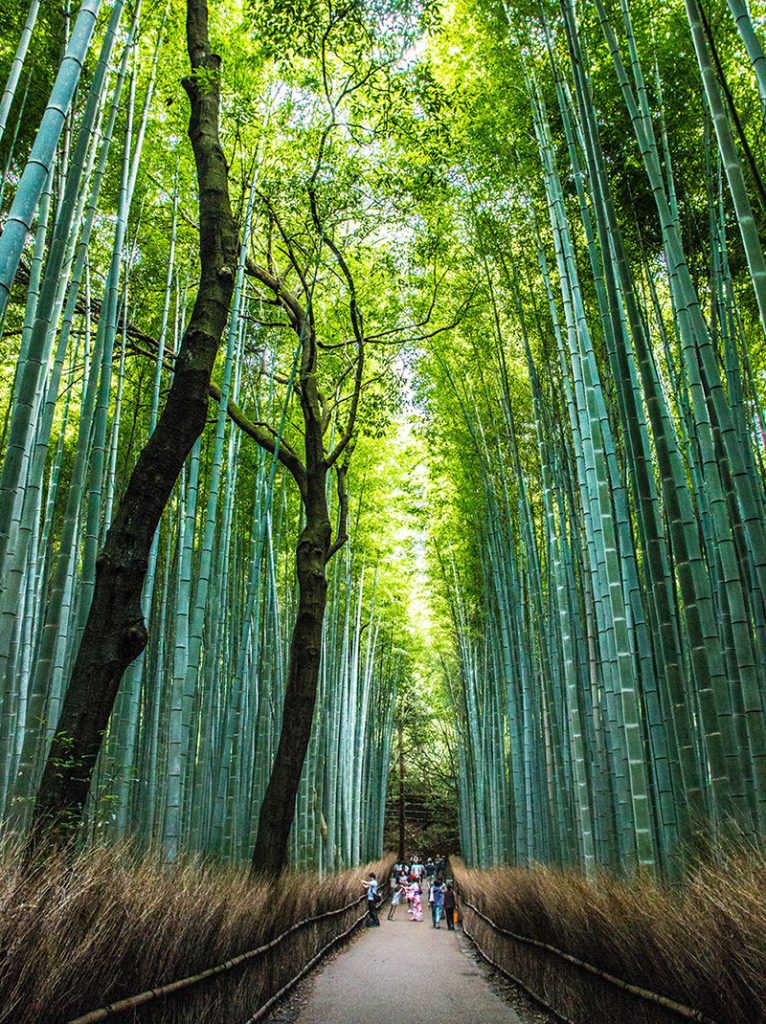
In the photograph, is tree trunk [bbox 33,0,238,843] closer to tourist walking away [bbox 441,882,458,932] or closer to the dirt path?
the dirt path

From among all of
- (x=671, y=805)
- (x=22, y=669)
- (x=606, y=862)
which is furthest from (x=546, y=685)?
(x=22, y=669)

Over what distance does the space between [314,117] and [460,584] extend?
23.1 ft

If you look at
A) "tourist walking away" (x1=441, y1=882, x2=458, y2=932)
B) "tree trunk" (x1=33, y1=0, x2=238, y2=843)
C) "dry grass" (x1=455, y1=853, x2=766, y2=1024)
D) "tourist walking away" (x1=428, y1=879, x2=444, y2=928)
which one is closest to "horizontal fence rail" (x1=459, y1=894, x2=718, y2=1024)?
"dry grass" (x1=455, y1=853, x2=766, y2=1024)

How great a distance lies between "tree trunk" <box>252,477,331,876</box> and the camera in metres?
4.45

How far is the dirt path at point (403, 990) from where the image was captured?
3.71m

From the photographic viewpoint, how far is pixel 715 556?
3.30 meters

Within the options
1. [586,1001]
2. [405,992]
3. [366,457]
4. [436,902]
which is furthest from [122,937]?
[436,902]

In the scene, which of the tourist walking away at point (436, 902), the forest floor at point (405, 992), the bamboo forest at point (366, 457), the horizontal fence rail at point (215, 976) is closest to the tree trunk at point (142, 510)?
the bamboo forest at point (366, 457)

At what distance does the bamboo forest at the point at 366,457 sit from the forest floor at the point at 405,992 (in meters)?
0.13

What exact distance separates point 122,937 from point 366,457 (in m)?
6.92

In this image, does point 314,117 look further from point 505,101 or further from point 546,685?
point 546,685

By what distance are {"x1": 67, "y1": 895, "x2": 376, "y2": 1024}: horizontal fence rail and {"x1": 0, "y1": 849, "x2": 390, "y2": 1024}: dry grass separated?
27mm

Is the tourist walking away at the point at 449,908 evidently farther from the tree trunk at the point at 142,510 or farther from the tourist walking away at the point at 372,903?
the tree trunk at the point at 142,510

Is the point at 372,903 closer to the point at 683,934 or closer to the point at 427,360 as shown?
the point at 427,360
